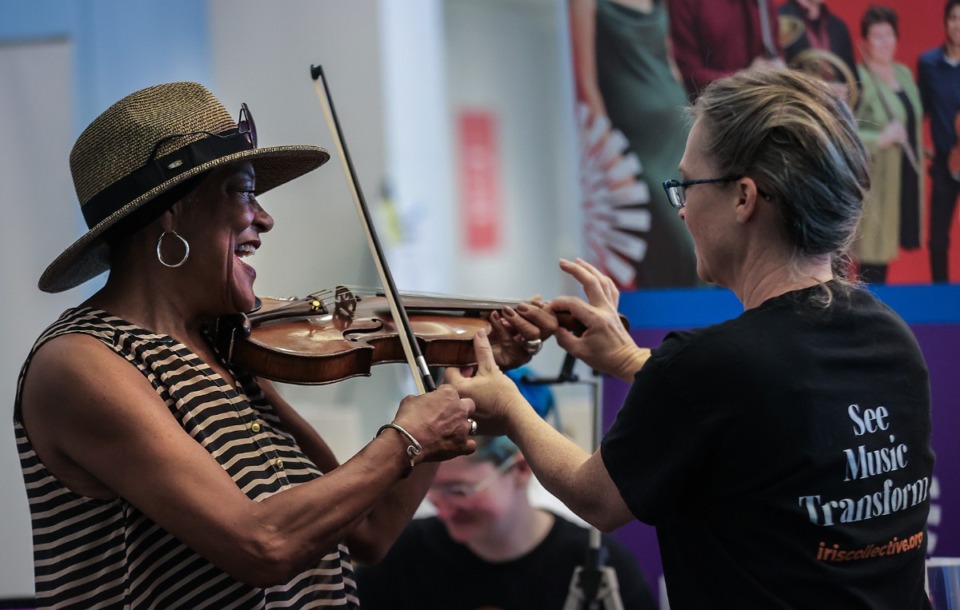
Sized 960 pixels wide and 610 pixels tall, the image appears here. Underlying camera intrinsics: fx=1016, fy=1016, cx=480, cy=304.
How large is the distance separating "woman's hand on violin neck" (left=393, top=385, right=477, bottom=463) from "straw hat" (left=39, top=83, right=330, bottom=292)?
41cm

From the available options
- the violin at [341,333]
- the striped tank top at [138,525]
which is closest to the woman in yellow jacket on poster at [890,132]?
the violin at [341,333]

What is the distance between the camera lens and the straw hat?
4.48 ft

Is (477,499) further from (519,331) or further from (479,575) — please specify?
(519,331)

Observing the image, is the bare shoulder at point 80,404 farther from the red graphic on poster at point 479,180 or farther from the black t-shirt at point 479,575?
the red graphic on poster at point 479,180

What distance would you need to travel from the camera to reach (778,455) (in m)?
1.16

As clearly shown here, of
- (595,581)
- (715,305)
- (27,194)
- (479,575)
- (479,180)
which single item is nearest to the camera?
(595,581)

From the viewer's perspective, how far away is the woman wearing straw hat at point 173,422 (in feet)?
Result: 4.06

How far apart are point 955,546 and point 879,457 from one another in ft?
3.80

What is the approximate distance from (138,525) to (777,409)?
0.80 meters

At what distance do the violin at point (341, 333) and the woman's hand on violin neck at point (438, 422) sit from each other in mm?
175

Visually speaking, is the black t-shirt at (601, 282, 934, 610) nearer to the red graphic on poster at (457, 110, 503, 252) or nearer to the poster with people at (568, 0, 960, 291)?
the poster with people at (568, 0, 960, 291)

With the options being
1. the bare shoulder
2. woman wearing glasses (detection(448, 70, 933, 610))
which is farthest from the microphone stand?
the bare shoulder

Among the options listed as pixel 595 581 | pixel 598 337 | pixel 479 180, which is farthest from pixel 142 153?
pixel 479 180

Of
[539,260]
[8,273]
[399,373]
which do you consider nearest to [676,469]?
[8,273]
